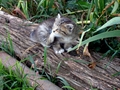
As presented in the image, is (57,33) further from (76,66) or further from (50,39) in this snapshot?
(76,66)

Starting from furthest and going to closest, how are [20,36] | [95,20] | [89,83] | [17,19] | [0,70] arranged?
[17,19], [20,36], [95,20], [0,70], [89,83]

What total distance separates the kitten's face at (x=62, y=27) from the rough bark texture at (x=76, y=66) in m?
0.25

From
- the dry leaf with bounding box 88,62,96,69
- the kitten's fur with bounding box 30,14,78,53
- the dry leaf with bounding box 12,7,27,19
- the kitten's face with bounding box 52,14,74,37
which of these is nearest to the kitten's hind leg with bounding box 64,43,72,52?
the kitten's fur with bounding box 30,14,78,53

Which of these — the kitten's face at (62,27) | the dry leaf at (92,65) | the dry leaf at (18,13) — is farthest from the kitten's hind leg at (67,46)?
the dry leaf at (18,13)

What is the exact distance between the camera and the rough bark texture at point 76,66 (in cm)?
313

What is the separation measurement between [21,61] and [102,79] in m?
0.94

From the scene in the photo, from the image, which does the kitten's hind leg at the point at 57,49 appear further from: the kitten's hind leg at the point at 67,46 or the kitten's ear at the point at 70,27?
the kitten's ear at the point at 70,27

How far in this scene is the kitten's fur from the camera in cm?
352

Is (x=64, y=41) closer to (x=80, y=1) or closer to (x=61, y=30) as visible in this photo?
(x=61, y=30)

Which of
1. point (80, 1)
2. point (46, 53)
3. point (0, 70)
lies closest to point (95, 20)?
point (80, 1)

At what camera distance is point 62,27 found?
3.52 m

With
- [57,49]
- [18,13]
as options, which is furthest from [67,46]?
[18,13]

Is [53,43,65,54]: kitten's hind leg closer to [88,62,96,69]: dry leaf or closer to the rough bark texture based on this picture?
the rough bark texture

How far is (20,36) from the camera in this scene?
13.4ft
